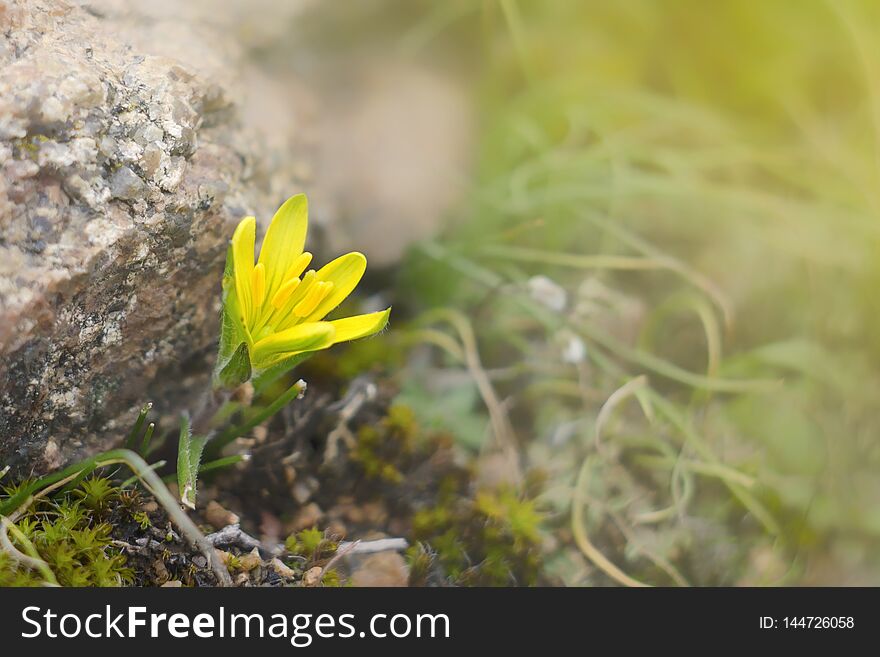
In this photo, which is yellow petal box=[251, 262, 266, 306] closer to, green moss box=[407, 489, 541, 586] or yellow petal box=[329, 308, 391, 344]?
yellow petal box=[329, 308, 391, 344]

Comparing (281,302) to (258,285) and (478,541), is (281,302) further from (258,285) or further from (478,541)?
(478,541)

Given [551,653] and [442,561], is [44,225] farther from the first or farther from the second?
[551,653]

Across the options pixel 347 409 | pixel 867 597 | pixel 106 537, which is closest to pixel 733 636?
pixel 867 597

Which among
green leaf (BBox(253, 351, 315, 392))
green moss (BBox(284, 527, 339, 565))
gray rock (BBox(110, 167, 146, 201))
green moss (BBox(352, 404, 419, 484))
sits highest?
gray rock (BBox(110, 167, 146, 201))

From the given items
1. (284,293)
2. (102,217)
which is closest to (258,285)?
(284,293)

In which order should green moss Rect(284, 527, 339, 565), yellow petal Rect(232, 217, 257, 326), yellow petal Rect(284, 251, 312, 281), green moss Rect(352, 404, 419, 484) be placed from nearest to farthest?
1. yellow petal Rect(232, 217, 257, 326)
2. yellow petal Rect(284, 251, 312, 281)
3. green moss Rect(284, 527, 339, 565)
4. green moss Rect(352, 404, 419, 484)

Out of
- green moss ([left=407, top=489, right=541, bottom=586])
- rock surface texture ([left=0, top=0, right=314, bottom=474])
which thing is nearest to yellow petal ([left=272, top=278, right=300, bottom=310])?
rock surface texture ([left=0, top=0, right=314, bottom=474])
